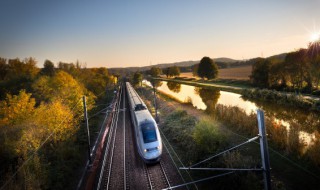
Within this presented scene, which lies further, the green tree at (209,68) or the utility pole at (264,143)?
the green tree at (209,68)

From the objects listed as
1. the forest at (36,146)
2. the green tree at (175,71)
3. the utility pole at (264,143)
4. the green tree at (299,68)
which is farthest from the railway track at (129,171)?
the green tree at (175,71)

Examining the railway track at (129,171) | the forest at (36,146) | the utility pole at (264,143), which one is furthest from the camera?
the railway track at (129,171)

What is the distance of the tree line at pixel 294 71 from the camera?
126 feet

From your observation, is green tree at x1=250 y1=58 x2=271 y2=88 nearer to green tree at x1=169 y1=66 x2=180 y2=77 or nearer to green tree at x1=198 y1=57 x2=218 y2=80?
green tree at x1=198 y1=57 x2=218 y2=80

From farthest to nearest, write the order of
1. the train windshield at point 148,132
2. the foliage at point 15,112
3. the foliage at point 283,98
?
the foliage at point 283,98, the foliage at point 15,112, the train windshield at point 148,132

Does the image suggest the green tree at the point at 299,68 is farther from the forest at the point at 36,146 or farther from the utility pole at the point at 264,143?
the forest at the point at 36,146

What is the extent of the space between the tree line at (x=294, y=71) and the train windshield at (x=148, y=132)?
3901 cm

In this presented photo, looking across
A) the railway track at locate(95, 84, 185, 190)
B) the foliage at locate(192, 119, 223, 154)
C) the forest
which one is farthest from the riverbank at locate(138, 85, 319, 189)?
the forest

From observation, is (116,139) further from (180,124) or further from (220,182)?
(220,182)

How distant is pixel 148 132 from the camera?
15.3 m

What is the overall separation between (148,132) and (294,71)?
41.5 metres

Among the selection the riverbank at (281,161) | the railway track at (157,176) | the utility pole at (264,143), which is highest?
the utility pole at (264,143)

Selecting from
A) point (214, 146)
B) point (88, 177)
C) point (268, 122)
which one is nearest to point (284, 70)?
point (268, 122)

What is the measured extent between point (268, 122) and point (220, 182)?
33.5 ft
